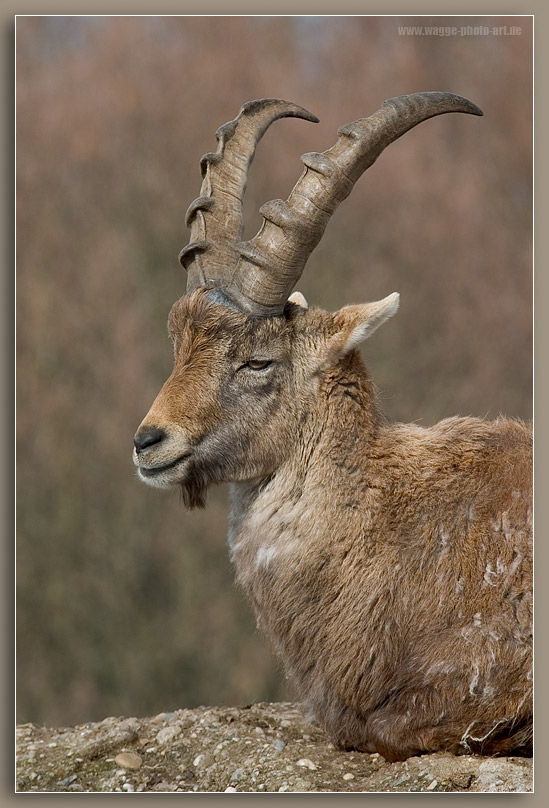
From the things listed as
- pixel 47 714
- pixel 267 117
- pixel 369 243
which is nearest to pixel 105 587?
pixel 47 714

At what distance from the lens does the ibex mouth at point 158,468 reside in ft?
19.0

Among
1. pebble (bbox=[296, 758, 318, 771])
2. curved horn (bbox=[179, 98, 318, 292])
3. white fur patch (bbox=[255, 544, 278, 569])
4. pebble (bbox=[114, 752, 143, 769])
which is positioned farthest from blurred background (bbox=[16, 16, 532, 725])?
pebble (bbox=[114, 752, 143, 769])

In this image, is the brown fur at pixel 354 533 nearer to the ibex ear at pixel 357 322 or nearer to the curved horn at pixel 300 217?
the ibex ear at pixel 357 322

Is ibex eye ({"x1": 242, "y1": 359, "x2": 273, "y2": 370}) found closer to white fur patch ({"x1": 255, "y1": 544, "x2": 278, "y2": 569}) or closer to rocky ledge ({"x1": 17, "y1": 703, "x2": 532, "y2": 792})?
white fur patch ({"x1": 255, "y1": 544, "x2": 278, "y2": 569})

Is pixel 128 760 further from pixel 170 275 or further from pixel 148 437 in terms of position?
pixel 170 275

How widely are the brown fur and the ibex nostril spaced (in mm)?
23

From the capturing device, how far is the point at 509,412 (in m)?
16.6

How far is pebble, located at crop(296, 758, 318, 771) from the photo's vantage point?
607cm

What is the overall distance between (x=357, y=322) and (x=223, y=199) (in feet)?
4.23

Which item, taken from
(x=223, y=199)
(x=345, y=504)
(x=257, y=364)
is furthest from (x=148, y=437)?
(x=223, y=199)

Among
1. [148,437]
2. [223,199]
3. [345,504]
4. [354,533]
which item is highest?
[223,199]

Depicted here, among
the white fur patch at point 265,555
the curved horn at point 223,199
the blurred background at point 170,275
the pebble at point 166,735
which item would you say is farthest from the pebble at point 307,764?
the blurred background at point 170,275

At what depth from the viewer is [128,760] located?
647 centimetres

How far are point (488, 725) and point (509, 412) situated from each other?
1122 cm
